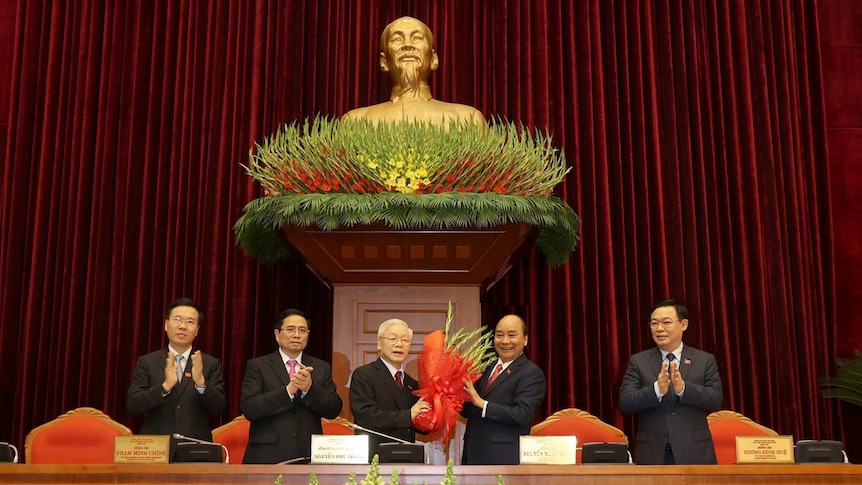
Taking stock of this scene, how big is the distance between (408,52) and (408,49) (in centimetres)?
2

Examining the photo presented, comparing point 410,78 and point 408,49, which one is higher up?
point 408,49

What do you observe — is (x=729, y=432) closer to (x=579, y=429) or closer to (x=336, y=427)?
(x=579, y=429)

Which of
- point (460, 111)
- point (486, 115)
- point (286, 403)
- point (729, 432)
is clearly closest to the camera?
point (286, 403)

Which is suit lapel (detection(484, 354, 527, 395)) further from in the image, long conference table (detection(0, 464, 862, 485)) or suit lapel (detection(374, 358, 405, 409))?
long conference table (detection(0, 464, 862, 485))

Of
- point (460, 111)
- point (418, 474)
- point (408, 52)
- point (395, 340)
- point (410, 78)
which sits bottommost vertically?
point (418, 474)

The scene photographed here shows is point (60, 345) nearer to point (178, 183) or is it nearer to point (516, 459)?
point (178, 183)

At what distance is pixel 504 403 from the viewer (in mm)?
3623

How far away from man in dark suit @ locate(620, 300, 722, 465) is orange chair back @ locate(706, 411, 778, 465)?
0.55 meters

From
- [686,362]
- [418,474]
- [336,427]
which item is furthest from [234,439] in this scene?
[686,362]

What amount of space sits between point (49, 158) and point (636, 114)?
3325 mm

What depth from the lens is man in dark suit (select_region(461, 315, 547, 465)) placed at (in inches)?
137

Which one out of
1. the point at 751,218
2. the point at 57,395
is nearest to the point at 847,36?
the point at 751,218

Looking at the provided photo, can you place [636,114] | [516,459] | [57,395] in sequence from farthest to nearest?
[636,114]
[57,395]
[516,459]

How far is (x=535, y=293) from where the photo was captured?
Answer: 5195mm
